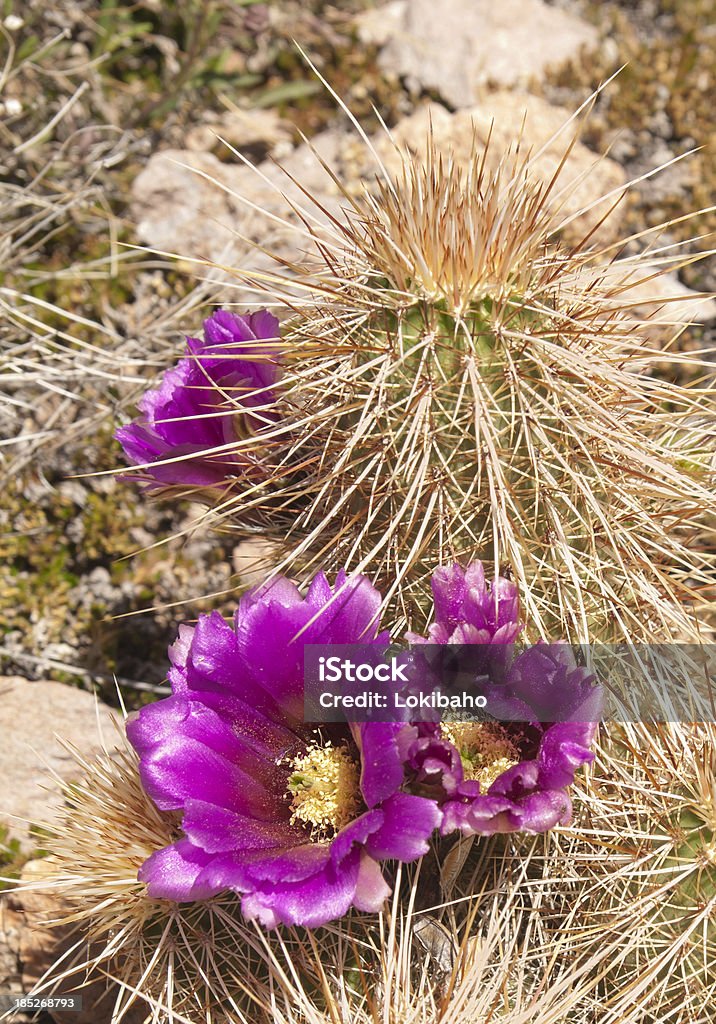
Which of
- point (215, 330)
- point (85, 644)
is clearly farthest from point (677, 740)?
point (85, 644)

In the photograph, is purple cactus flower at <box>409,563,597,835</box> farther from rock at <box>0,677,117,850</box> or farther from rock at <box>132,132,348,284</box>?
rock at <box>132,132,348,284</box>

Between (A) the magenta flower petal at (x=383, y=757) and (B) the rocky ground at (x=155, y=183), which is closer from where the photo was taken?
(A) the magenta flower petal at (x=383, y=757)

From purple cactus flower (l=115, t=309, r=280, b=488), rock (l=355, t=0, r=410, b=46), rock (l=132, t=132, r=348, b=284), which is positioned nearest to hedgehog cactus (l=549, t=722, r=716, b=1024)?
purple cactus flower (l=115, t=309, r=280, b=488)

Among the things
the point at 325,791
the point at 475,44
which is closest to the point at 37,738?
the point at 325,791

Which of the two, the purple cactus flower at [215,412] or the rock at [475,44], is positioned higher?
the rock at [475,44]

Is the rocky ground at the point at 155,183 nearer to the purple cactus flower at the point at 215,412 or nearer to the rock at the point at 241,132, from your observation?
the rock at the point at 241,132

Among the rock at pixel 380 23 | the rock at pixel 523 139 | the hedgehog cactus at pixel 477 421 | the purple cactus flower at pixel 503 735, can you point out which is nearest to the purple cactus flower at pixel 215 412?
Answer: the hedgehog cactus at pixel 477 421

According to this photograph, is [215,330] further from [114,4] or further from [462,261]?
[114,4]
